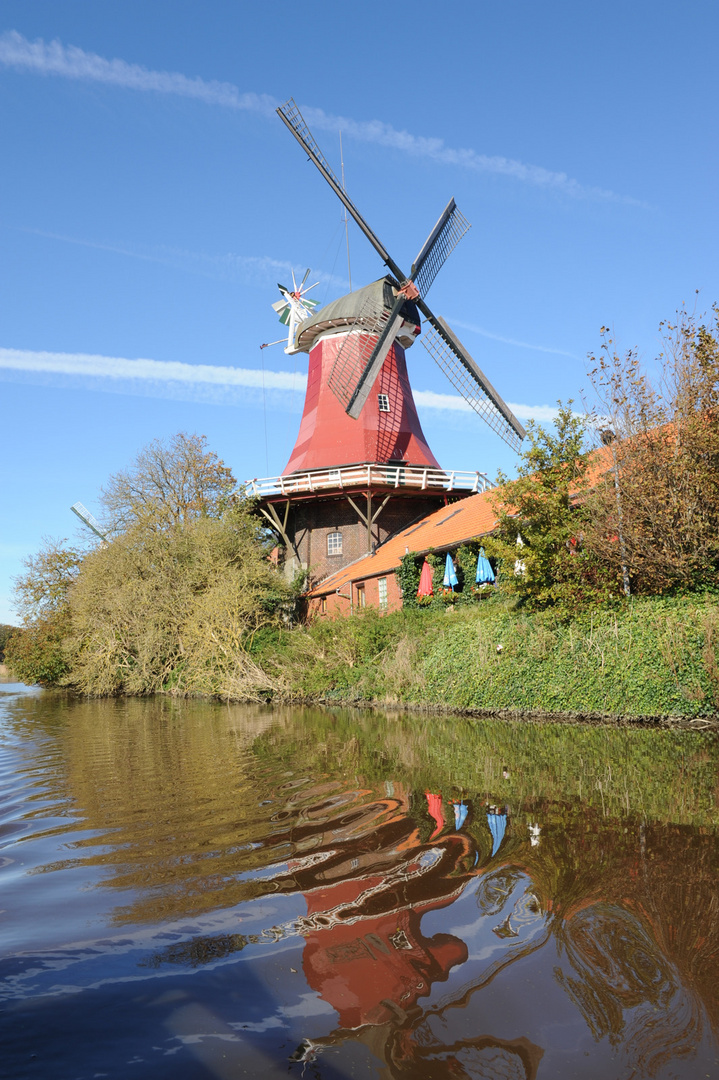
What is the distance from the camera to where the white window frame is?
2983cm

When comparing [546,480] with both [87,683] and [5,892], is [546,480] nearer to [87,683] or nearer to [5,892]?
[5,892]

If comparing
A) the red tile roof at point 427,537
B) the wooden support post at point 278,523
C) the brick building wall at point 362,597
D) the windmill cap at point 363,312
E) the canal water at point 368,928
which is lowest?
the canal water at point 368,928

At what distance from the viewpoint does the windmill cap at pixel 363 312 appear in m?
29.4

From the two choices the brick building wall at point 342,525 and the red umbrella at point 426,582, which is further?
the brick building wall at point 342,525

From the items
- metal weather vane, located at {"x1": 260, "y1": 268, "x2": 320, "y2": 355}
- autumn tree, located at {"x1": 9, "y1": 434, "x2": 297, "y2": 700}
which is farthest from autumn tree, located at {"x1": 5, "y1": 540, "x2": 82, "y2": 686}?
metal weather vane, located at {"x1": 260, "y1": 268, "x2": 320, "y2": 355}

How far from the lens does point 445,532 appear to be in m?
22.9

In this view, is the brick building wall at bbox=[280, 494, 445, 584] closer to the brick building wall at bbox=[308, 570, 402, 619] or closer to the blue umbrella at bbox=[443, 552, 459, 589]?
the brick building wall at bbox=[308, 570, 402, 619]

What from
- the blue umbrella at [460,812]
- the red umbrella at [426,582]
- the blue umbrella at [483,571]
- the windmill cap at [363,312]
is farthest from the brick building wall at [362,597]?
the blue umbrella at [460,812]

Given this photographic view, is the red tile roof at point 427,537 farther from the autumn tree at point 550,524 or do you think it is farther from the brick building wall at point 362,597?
the autumn tree at point 550,524

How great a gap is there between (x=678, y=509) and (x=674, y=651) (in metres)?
2.60

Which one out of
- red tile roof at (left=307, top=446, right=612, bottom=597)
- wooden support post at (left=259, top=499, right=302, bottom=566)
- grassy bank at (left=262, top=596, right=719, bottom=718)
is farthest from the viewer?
wooden support post at (left=259, top=499, right=302, bottom=566)

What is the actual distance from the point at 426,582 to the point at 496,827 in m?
16.0

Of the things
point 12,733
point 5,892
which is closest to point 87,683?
point 12,733

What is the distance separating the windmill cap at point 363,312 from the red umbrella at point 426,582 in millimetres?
12608
